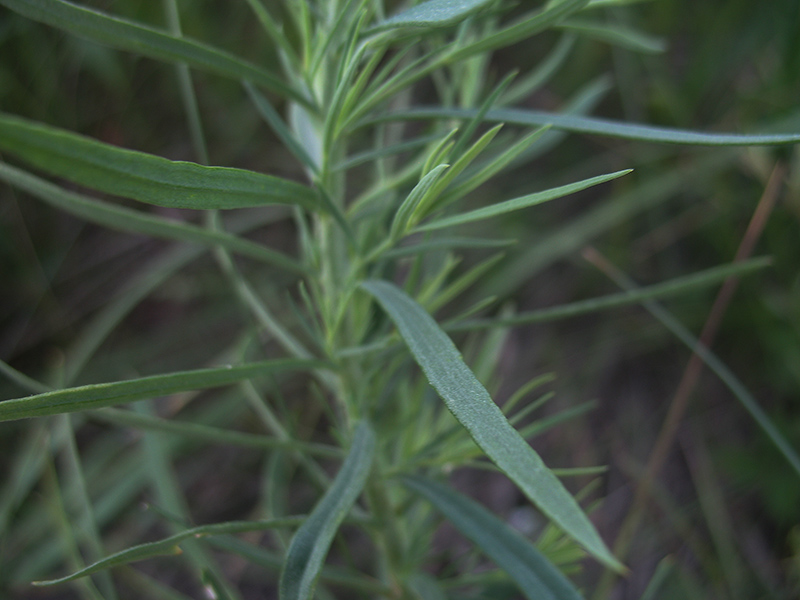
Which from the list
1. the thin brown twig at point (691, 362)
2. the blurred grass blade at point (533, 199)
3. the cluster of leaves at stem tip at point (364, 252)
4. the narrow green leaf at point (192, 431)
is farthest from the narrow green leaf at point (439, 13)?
the thin brown twig at point (691, 362)

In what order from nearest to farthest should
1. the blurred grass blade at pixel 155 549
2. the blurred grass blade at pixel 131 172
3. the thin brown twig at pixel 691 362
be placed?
the blurred grass blade at pixel 131 172 < the blurred grass blade at pixel 155 549 < the thin brown twig at pixel 691 362

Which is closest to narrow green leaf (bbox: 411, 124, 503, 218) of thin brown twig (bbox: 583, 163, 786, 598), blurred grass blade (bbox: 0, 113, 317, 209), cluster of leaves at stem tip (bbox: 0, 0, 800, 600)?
cluster of leaves at stem tip (bbox: 0, 0, 800, 600)

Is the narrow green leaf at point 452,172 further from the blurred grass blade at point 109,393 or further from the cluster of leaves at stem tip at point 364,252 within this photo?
the blurred grass blade at point 109,393

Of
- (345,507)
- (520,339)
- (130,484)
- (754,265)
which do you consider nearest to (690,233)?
(520,339)

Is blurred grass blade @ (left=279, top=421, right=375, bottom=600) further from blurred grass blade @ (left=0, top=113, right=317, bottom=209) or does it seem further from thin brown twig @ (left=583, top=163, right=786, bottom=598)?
thin brown twig @ (left=583, top=163, right=786, bottom=598)

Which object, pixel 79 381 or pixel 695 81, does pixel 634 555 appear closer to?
pixel 695 81

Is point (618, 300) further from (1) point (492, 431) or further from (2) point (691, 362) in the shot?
(2) point (691, 362)
